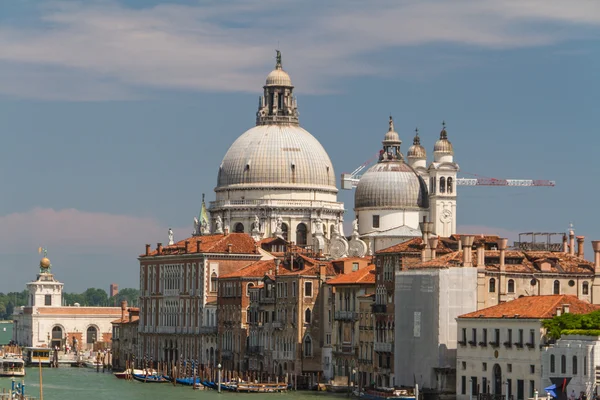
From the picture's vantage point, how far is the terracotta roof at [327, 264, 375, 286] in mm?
76750

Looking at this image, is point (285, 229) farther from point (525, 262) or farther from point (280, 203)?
point (525, 262)

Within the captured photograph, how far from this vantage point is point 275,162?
109 m

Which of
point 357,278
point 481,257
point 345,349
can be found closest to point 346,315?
point 345,349

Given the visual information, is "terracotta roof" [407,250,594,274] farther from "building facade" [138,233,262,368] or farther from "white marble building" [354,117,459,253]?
"white marble building" [354,117,459,253]

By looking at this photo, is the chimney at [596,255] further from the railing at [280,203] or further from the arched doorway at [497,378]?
the railing at [280,203]

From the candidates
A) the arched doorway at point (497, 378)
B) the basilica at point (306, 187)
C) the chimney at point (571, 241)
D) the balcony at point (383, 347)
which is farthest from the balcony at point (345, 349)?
the basilica at point (306, 187)

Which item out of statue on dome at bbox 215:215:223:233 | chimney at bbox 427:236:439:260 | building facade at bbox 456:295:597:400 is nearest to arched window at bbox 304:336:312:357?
chimney at bbox 427:236:439:260

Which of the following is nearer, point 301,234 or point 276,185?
point 276,185

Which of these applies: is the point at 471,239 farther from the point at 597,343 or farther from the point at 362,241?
the point at 362,241

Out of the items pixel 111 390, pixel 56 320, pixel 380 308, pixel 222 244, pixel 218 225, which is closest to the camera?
pixel 380 308

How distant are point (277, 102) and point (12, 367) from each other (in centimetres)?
2555

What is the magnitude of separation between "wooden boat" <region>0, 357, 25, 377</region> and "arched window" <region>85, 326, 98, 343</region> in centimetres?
3873

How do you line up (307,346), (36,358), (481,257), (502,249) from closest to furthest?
(481,257) → (502,249) → (307,346) → (36,358)

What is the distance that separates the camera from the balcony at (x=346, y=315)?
77062mm
